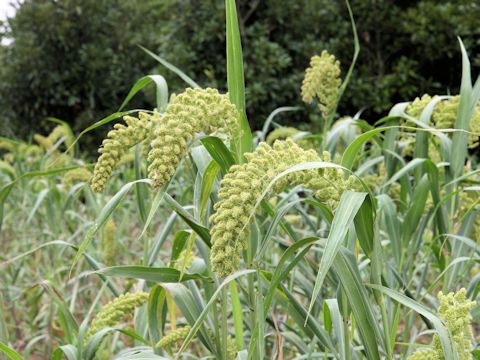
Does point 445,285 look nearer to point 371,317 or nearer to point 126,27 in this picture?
point 371,317

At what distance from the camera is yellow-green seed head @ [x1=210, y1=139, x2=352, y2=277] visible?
956mm

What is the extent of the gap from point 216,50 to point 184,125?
637cm

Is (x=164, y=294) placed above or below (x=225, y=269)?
below

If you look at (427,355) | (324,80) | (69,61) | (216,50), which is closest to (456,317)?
Answer: (427,355)

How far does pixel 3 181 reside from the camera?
5.02 meters

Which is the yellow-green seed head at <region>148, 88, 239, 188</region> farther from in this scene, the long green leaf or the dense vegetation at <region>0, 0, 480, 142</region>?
the dense vegetation at <region>0, 0, 480, 142</region>

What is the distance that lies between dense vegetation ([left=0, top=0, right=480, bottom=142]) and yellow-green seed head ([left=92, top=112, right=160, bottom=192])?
5.51m

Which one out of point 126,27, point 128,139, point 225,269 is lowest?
point 225,269

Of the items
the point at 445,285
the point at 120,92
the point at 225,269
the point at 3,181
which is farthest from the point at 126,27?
the point at 225,269

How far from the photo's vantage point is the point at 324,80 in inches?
89.0

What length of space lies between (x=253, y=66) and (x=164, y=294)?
5.83m

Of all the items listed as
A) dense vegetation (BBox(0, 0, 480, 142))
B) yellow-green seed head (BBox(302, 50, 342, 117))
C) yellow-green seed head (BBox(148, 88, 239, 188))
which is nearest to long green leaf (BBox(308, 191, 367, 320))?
yellow-green seed head (BBox(148, 88, 239, 188))

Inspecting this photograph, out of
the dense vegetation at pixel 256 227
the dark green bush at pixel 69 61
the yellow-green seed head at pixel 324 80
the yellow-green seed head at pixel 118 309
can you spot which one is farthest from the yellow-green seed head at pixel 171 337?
the dark green bush at pixel 69 61

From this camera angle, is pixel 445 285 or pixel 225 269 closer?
pixel 225 269
